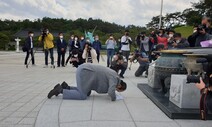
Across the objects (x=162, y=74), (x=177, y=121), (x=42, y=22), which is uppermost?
(x=42, y=22)

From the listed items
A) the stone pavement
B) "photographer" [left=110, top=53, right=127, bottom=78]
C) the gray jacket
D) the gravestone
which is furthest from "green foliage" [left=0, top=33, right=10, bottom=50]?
the gravestone

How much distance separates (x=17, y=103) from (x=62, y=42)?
1019 centimetres

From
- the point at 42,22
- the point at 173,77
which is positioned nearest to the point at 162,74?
the point at 173,77

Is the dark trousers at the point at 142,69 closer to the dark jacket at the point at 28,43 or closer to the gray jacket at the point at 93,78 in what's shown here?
the gray jacket at the point at 93,78

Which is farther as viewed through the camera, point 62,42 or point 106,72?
point 62,42

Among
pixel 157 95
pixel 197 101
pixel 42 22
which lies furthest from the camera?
pixel 42 22

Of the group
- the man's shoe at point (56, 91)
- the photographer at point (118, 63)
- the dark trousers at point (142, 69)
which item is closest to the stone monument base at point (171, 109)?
the man's shoe at point (56, 91)

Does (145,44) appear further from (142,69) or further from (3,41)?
(3,41)

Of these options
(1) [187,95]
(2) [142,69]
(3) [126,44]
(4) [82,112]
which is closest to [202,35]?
(1) [187,95]

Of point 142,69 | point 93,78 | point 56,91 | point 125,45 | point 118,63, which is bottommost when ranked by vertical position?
point 56,91

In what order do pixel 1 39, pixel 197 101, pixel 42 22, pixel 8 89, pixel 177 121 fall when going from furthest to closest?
pixel 42 22
pixel 1 39
pixel 8 89
pixel 197 101
pixel 177 121

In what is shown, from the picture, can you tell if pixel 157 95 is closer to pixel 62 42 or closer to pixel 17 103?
pixel 17 103

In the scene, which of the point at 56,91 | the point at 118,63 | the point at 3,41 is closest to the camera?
the point at 56,91

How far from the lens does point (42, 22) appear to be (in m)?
79.6
